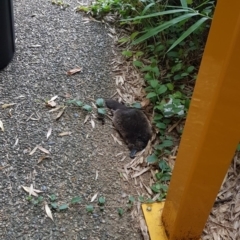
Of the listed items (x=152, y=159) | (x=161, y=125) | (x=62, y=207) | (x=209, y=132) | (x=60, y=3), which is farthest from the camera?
(x=60, y=3)

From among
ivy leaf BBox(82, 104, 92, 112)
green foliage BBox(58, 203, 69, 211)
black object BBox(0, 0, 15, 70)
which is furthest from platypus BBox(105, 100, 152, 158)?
black object BBox(0, 0, 15, 70)

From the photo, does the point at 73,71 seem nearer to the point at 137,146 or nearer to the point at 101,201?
the point at 137,146

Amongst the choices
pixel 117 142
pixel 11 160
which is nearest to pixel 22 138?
pixel 11 160

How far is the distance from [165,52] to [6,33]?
77 centimetres

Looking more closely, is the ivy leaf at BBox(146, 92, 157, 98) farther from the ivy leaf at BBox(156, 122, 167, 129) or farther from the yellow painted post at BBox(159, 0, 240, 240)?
the yellow painted post at BBox(159, 0, 240, 240)

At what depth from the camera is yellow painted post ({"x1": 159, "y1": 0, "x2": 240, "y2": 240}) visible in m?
0.91

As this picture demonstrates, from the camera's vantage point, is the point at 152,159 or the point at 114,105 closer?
the point at 152,159

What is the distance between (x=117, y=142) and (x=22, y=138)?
0.39 metres

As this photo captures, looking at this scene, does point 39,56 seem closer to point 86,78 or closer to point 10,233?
point 86,78

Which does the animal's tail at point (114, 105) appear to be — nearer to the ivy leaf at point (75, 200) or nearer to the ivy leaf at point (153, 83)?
the ivy leaf at point (153, 83)

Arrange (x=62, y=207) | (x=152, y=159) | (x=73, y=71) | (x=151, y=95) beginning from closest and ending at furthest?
(x=62, y=207) < (x=152, y=159) < (x=151, y=95) < (x=73, y=71)

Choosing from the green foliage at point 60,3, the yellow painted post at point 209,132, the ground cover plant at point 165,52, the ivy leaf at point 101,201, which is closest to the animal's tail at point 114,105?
the ground cover plant at point 165,52

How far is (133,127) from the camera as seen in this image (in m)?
1.80

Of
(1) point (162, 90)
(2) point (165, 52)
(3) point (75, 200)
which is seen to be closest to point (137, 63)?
(2) point (165, 52)
